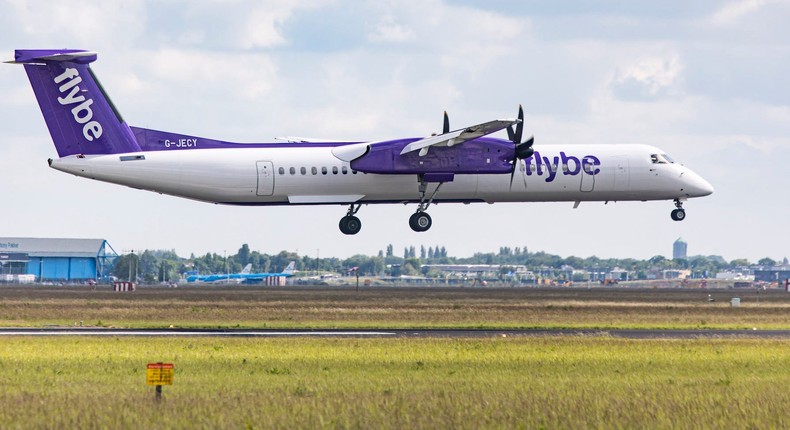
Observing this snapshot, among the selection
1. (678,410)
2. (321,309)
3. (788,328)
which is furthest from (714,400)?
(321,309)

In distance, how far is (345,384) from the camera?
29.8 m

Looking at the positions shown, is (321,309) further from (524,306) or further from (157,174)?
(157,174)

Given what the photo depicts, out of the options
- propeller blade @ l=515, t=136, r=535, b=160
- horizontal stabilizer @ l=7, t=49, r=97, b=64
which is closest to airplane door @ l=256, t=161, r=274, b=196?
horizontal stabilizer @ l=7, t=49, r=97, b=64

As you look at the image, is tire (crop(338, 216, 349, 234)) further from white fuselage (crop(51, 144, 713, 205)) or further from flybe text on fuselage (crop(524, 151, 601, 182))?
flybe text on fuselage (crop(524, 151, 601, 182))

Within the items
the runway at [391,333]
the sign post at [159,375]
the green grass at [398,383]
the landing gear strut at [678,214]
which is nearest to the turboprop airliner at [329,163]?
the landing gear strut at [678,214]

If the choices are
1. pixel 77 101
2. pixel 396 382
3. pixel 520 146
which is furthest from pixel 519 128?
pixel 396 382

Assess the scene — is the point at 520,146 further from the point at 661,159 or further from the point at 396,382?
the point at 396,382

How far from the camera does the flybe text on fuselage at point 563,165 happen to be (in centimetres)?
5872

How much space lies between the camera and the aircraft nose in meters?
62.0

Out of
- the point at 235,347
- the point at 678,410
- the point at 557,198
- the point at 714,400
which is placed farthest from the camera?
the point at 557,198

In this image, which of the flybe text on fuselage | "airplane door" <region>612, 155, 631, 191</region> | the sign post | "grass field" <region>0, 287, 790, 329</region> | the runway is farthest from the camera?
"airplane door" <region>612, 155, 631, 191</region>

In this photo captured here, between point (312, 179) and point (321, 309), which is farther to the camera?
point (321, 309)

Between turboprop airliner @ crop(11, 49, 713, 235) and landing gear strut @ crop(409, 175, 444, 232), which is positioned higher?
turboprop airliner @ crop(11, 49, 713, 235)

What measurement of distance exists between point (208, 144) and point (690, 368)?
29689mm
